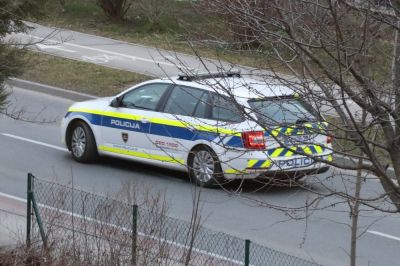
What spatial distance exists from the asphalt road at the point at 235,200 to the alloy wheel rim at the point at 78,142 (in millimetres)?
230

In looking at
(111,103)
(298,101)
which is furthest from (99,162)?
(298,101)

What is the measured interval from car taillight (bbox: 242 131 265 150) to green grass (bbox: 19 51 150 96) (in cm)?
1347

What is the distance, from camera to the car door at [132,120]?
13.3 m

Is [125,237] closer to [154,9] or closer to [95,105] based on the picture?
[95,105]

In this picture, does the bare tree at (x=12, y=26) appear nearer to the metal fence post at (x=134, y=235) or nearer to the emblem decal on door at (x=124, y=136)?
the metal fence post at (x=134, y=235)

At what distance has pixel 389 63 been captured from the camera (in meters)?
5.36

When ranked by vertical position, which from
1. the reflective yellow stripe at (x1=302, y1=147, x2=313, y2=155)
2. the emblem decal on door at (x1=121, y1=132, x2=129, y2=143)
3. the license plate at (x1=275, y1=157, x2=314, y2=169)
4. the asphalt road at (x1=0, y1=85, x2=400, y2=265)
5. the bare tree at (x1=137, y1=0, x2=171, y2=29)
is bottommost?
the asphalt road at (x1=0, y1=85, x2=400, y2=265)

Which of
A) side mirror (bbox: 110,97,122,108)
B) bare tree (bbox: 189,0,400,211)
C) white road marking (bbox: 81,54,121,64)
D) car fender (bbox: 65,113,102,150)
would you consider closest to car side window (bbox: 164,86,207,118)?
side mirror (bbox: 110,97,122,108)

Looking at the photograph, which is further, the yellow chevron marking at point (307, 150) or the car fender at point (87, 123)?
the car fender at point (87, 123)

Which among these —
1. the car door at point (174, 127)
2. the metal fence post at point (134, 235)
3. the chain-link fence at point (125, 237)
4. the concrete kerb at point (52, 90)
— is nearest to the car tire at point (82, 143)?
the car door at point (174, 127)

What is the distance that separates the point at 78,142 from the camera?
565 inches

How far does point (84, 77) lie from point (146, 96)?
25.5 ft

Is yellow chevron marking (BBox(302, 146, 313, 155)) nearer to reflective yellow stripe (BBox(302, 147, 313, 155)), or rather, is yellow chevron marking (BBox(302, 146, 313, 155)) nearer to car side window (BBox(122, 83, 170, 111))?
reflective yellow stripe (BBox(302, 147, 313, 155))

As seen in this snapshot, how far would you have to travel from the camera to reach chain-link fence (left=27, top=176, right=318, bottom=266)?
7238 millimetres
